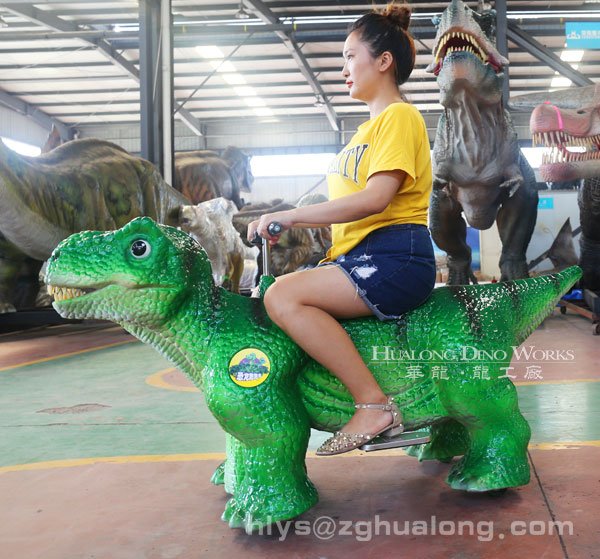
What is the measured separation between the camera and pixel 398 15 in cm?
204

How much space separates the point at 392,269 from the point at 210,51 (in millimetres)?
13816

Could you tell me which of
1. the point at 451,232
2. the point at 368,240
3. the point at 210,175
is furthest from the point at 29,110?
the point at 368,240

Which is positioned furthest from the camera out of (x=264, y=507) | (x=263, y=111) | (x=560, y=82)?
(x=263, y=111)

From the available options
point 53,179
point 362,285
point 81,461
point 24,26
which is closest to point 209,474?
point 81,461

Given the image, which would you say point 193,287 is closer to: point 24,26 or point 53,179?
point 53,179

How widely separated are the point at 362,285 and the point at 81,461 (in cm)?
129

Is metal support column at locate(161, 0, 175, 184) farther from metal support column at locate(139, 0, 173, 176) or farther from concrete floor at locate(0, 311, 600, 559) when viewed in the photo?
concrete floor at locate(0, 311, 600, 559)

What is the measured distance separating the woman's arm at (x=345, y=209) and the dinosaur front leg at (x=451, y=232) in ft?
12.4

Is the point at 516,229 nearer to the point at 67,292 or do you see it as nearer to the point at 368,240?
the point at 368,240

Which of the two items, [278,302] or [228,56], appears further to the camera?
[228,56]

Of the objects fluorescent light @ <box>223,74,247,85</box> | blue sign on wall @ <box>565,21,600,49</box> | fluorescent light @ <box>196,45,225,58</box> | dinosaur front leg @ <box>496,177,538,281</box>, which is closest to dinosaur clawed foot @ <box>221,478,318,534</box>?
dinosaur front leg @ <box>496,177,538,281</box>

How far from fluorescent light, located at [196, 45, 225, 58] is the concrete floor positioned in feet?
40.1

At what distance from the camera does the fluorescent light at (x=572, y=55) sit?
14742 millimetres

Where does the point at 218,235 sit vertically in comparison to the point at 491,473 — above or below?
below
